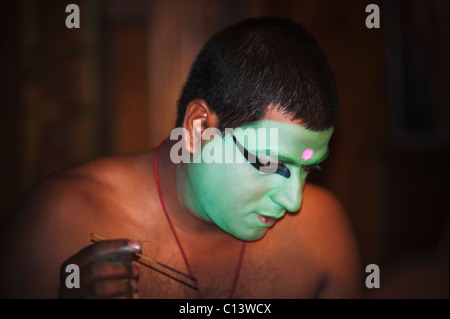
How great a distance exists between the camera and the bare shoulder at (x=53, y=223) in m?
1.10

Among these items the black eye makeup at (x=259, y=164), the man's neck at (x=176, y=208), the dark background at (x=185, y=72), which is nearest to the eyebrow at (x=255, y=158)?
the black eye makeup at (x=259, y=164)

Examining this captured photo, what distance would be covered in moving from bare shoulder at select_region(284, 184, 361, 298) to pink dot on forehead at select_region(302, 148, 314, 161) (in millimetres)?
457

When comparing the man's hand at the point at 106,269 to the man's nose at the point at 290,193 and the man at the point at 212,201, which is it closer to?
the man at the point at 212,201

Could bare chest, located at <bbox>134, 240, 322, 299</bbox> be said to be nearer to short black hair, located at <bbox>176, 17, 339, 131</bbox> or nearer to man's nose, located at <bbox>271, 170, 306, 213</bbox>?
man's nose, located at <bbox>271, 170, 306, 213</bbox>

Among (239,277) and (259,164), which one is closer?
(259,164)

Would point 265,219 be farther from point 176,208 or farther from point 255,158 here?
point 176,208

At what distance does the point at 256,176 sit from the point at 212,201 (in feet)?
0.55

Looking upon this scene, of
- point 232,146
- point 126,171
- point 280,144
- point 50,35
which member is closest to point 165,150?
point 126,171

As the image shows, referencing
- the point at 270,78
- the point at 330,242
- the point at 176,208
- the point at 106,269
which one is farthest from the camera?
the point at 330,242

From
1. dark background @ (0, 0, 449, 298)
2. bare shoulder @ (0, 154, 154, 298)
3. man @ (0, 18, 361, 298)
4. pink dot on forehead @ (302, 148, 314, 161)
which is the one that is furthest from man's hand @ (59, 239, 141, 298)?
dark background @ (0, 0, 449, 298)

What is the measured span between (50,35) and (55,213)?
2.18 m

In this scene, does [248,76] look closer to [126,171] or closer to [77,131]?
[126,171]

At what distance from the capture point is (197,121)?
1.23 meters

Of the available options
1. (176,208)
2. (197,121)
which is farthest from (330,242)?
(197,121)
